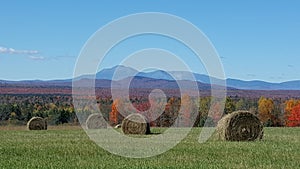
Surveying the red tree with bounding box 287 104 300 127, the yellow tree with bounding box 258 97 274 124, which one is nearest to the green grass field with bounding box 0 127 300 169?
the red tree with bounding box 287 104 300 127

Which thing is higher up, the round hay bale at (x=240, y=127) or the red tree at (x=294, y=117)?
the round hay bale at (x=240, y=127)

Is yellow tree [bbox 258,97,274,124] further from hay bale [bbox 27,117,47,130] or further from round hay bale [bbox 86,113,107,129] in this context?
hay bale [bbox 27,117,47,130]

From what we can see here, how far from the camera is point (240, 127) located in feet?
77.8

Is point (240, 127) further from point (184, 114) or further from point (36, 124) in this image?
point (184, 114)

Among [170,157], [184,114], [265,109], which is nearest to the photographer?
[170,157]

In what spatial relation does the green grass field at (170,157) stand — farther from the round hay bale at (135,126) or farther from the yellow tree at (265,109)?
the yellow tree at (265,109)

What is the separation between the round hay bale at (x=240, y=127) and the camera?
23.6 m

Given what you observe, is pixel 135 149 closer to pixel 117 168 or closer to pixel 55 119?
pixel 117 168

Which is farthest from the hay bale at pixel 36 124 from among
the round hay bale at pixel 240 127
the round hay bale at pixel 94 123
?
the round hay bale at pixel 240 127

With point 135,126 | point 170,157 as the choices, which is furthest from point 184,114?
point 170,157

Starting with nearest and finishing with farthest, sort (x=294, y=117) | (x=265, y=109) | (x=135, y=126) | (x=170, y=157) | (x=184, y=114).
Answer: (x=170, y=157), (x=135, y=126), (x=184, y=114), (x=294, y=117), (x=265, y=109)

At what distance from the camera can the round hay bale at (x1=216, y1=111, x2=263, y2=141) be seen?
931 inches

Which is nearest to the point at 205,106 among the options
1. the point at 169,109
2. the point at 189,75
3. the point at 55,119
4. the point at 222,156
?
the point at 169,109

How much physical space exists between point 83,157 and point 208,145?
18.6 ft
